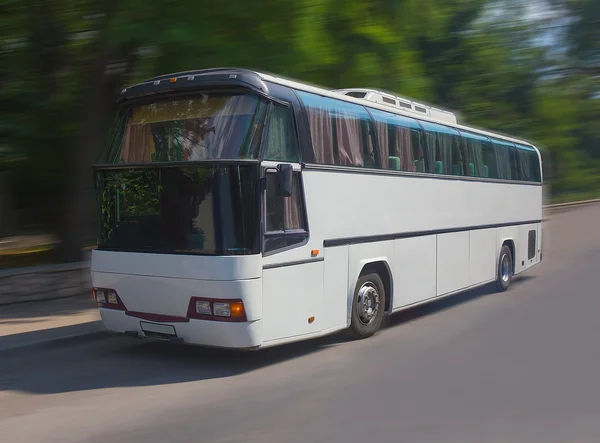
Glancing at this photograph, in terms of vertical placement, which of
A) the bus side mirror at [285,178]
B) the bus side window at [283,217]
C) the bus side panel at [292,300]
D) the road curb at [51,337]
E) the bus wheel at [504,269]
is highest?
the bus side mirror at [285,178]

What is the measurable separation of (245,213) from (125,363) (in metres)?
2.28

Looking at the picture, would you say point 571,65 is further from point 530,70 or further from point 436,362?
point 436,362

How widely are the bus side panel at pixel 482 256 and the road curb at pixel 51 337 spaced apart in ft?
22.0

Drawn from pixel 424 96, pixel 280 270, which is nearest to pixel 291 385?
pixel 280 270

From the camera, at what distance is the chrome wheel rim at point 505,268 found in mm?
14336

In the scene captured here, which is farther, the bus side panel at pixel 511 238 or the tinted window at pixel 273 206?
the bus side panel at pixel 511 238

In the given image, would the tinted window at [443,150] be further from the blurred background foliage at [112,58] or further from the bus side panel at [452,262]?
the blurred background foliage at [112,58]

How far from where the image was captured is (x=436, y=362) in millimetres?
7828

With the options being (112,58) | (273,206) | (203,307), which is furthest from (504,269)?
(203,307)

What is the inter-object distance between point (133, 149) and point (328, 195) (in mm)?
2301

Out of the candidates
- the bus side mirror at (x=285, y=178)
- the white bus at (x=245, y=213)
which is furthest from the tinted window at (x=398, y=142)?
the bus side mirror at (x=285, y=178)

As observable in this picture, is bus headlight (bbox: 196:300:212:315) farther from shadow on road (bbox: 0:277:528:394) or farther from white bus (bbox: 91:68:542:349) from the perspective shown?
shadow on road (bbox: 0:277:528:394)

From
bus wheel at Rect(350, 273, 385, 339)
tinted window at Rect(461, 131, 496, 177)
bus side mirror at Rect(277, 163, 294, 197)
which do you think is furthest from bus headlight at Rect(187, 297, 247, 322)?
tinted window at Rect(461, 131, 496, 177)

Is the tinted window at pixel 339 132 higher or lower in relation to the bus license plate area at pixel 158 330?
higher
